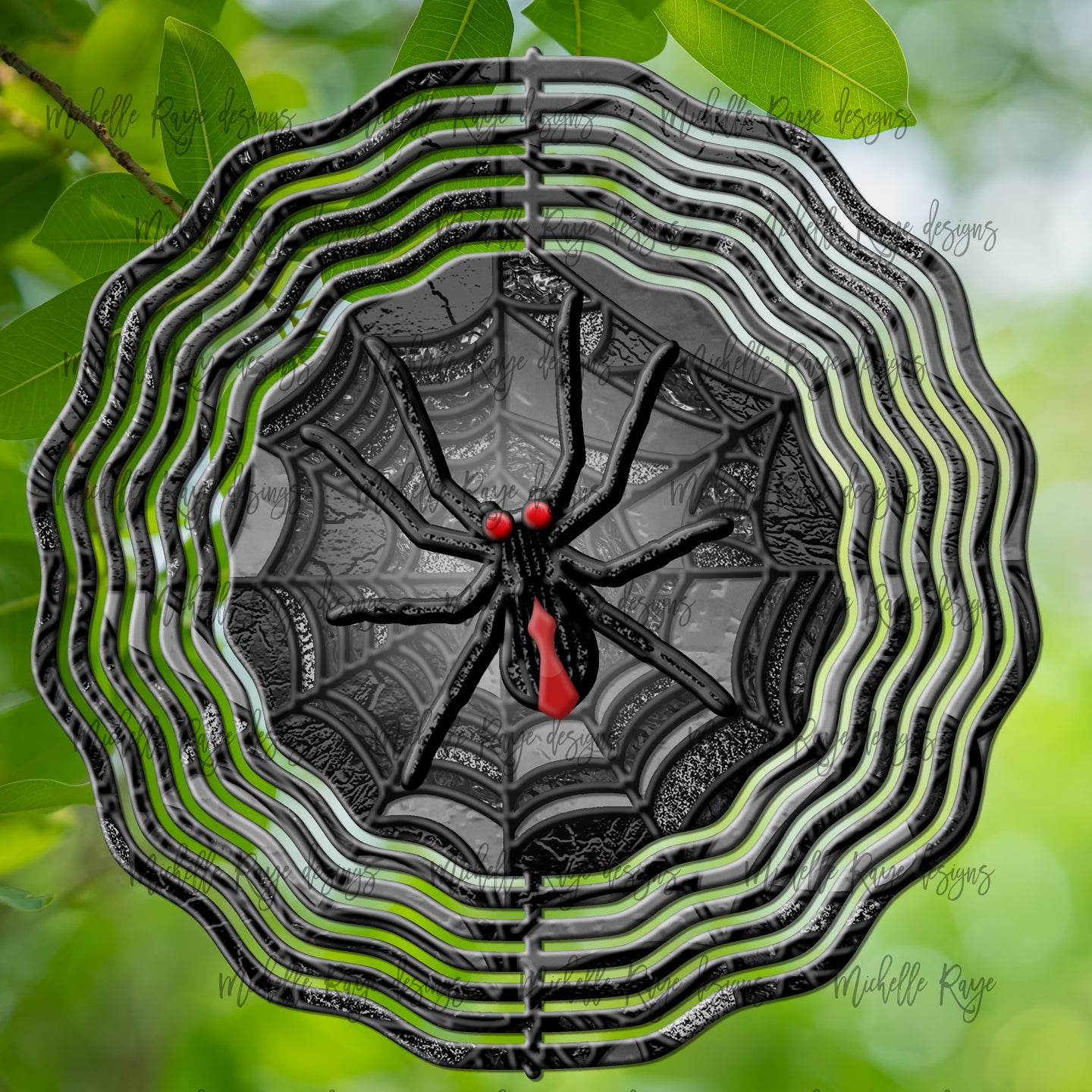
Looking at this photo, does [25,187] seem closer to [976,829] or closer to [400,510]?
[400,510]

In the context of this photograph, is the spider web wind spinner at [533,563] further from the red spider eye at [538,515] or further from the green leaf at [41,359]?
the green leaf at [41,359]

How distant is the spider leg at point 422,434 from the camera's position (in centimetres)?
68

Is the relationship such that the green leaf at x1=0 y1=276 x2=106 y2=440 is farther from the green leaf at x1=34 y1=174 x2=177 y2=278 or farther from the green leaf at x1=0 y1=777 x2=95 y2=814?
the green leaf at x1=0 y1=777 x2=95 y2=814

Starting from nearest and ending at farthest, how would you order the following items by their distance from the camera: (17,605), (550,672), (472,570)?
1. (550,672)
2. (472,570)
3. (17,605)

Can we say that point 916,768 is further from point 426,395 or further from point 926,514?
point 426,395

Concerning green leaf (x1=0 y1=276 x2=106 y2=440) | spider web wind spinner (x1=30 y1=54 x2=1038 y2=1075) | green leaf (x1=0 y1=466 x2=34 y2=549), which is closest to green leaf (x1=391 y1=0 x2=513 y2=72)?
spider web wind spinner (x1=30 y1=54 x2=1038 y2=1075)

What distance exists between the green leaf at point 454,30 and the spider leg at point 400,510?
1.11 ft

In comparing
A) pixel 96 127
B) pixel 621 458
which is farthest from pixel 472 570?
pixel 96 127

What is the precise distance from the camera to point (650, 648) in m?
0.66

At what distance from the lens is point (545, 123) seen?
2.03 ft

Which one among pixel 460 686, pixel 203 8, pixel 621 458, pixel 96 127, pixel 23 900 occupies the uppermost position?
pixel 203 8

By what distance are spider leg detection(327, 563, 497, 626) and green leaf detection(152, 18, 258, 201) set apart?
1.35ft

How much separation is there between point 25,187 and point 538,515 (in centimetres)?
73

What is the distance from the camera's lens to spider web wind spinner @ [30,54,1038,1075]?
0.62 metres
